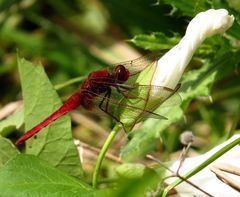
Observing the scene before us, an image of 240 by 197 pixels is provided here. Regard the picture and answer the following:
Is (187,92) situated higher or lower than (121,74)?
lower

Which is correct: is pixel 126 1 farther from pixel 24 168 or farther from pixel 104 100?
pixel 24 168

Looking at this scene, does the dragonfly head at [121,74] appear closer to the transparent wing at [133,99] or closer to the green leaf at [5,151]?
the transparent wing at [133,99]

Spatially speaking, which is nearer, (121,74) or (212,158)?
(212,158)

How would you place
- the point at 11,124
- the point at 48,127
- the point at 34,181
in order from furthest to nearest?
the point at 11,124
the point at 48,127
the point at 34,181

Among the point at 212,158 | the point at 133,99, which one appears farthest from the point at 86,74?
the point at 212,158

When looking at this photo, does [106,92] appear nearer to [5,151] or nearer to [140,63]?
[140,63]

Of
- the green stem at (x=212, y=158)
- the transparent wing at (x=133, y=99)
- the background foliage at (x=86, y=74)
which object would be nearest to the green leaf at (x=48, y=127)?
the background foliage at (x=86, y=74)
